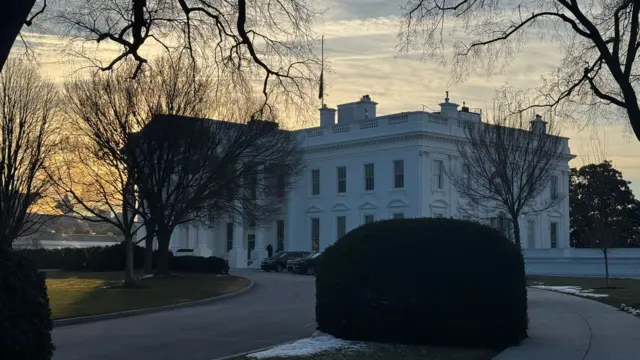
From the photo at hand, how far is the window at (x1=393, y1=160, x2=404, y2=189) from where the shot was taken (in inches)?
2452

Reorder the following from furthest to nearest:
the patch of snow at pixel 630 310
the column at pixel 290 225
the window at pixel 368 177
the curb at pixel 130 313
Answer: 1. the column at pixel 290 225
2. the window at pixel 368 177
3. the patch of snow at pixel 630 310
4. the curb at pixel 130 313

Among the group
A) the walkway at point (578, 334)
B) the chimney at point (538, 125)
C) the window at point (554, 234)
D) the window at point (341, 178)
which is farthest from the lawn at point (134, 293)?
the window at point (554, 234)

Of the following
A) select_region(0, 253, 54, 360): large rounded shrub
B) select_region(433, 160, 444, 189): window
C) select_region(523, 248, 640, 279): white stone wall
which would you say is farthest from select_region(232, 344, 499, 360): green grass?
select_region(433, 160, 444, 189): window

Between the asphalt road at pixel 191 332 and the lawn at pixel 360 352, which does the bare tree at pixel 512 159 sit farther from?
the lawn at pixel 360 352

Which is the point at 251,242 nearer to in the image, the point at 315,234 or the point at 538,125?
the point at 315,234

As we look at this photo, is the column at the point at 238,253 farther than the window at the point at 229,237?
No

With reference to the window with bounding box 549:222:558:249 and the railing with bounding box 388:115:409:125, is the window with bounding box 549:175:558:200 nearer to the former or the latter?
the window with bounding box 549:222:558:249

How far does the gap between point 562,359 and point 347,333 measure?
13.0 ft

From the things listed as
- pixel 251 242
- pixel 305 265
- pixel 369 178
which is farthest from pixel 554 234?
pixel 305 265

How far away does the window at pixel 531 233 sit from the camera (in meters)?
69.1

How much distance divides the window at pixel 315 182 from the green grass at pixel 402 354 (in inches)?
2123

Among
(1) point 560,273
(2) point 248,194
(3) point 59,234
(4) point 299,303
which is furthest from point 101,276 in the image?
(3) point 59,234

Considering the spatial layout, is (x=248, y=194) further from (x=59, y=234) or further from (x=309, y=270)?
(x=59, y=234)

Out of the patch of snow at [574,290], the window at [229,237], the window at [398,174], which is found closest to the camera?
the patch of snow at [574,290]
